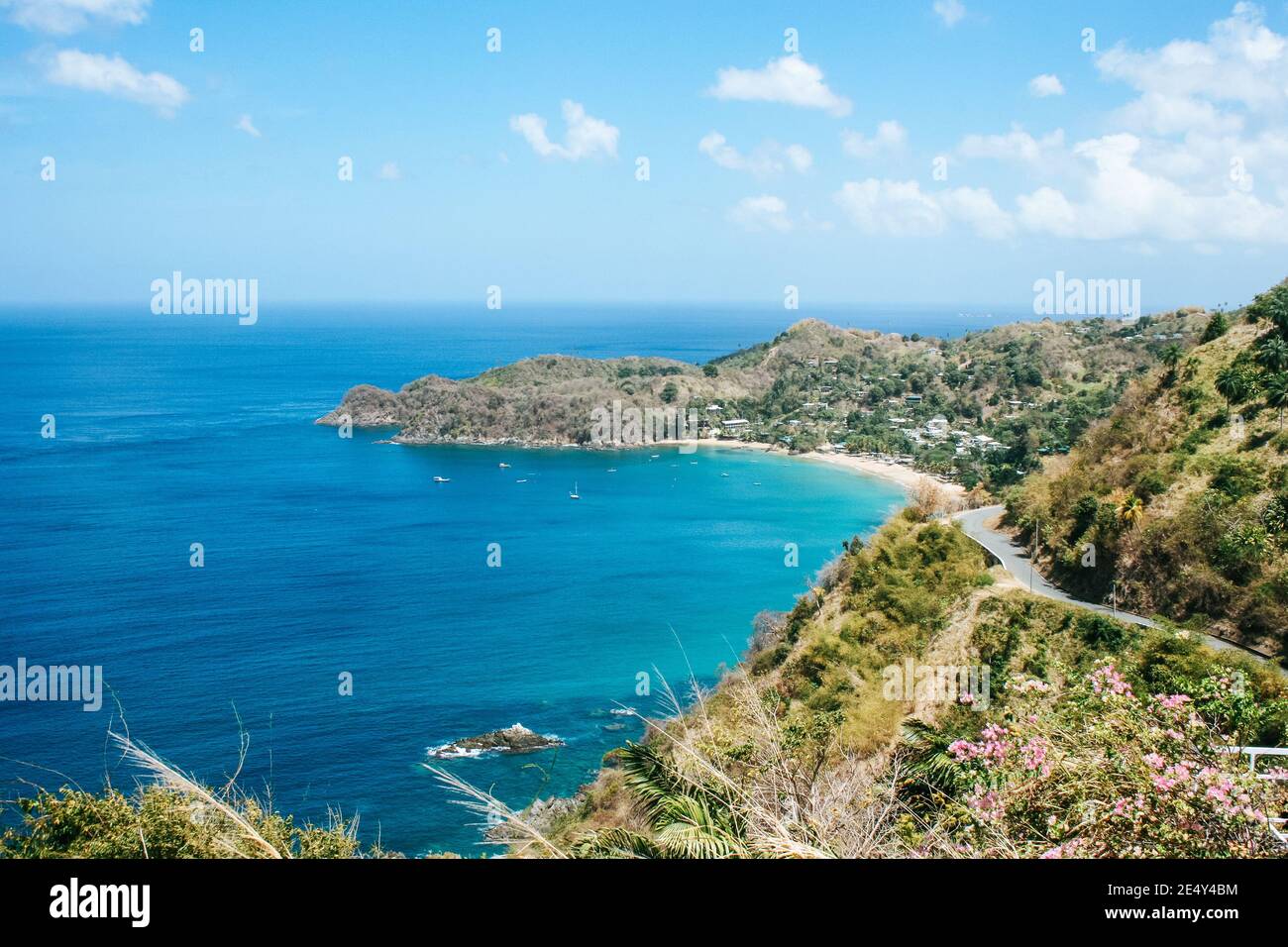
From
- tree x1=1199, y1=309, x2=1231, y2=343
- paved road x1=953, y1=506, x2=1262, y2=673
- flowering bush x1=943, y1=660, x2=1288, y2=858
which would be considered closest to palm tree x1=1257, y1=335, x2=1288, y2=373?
tree x1=1199, y1=309, x2=1231, y2=343

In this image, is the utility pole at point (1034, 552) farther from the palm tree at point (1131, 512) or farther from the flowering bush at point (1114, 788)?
the flowering bush at point (1114, 788)

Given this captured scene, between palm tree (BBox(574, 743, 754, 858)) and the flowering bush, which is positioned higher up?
the flowering bush

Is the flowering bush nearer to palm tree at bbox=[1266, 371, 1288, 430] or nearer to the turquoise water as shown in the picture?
the turquoise water

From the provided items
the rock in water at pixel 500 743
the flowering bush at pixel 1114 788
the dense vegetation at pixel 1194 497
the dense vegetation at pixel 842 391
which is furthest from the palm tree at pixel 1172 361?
the dense vegetation at pixel 842 391

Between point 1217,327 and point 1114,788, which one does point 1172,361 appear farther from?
point 1114,788

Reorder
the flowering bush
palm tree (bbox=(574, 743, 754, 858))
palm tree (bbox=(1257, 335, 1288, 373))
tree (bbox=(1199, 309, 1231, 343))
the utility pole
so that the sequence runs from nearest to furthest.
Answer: the flowering bush, palm tree (bbox=(574, 743, 754, 858)), palm tree (bbox=(1257, 335, 1288, 373)), the utility pole, tree (bbox=(1199, 309, 1231, 343))
